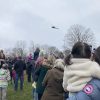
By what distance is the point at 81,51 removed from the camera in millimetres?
4078

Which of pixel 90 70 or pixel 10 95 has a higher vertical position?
pixel 90 70

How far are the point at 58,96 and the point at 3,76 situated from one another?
633 cm

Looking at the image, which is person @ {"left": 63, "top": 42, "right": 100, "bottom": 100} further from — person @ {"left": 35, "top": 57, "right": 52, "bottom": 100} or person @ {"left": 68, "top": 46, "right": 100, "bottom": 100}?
person @ {"left": 35, "top": 57, "right": 52, "bottom": 100}

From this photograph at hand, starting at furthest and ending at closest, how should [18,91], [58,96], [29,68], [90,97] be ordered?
[29,68] → [18,91] → [58,96] → [90,97]

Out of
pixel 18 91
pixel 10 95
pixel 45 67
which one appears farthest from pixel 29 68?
pixel 45 67

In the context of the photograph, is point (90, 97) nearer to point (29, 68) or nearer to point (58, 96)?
point (58, 96)

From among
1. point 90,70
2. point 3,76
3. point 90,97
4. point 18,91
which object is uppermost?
point 90,70

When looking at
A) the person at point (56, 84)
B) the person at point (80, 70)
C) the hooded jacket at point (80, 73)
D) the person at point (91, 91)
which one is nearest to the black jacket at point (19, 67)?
the person at point (56, 84)

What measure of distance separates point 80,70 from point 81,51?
1.00 feet

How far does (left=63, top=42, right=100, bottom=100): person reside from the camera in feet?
12.2

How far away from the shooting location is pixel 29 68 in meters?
25.9

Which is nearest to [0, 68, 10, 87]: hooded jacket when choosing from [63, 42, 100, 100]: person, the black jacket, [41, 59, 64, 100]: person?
the black jacket

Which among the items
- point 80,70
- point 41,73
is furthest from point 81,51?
point 41,73

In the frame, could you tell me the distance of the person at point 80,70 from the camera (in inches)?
147
